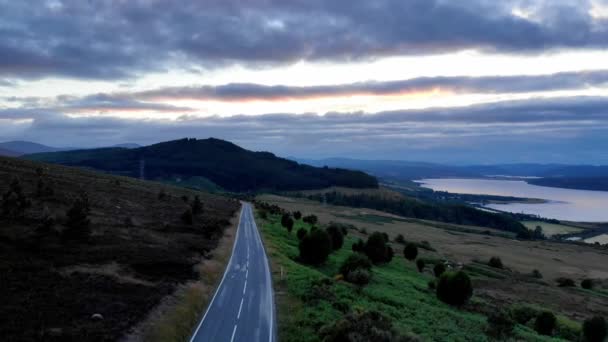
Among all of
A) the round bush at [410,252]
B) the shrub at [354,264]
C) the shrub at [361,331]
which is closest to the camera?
the shrub at [361,331]

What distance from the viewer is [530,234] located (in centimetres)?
15338

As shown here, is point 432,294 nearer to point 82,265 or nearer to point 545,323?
point 545,323

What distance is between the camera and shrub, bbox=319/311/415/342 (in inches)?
873

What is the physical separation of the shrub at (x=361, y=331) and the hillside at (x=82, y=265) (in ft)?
35.3

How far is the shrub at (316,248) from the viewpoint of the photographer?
173ft

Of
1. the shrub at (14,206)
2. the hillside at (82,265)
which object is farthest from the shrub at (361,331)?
the shrub at (14,206)

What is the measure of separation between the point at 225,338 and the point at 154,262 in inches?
628

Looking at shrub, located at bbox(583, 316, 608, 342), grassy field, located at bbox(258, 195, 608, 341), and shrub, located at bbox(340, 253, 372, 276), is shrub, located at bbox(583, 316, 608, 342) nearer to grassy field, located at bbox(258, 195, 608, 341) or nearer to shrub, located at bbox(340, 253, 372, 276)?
grassy field, located at bbox(258, 195, 608, 341)

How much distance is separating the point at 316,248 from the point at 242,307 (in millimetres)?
21926

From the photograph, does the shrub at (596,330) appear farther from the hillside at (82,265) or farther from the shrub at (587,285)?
the shrub at (587,285)

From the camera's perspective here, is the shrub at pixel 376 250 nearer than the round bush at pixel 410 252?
Yes

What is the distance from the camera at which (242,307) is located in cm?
3175

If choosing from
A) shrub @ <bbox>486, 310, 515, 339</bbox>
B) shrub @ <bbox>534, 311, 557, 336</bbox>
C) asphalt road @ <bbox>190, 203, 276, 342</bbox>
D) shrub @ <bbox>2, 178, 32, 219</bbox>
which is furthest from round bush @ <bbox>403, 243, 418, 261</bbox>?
shrub @ <bbox>2, 178, 32, 219</bbox>

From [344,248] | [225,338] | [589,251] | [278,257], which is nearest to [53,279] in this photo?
[225,338]
